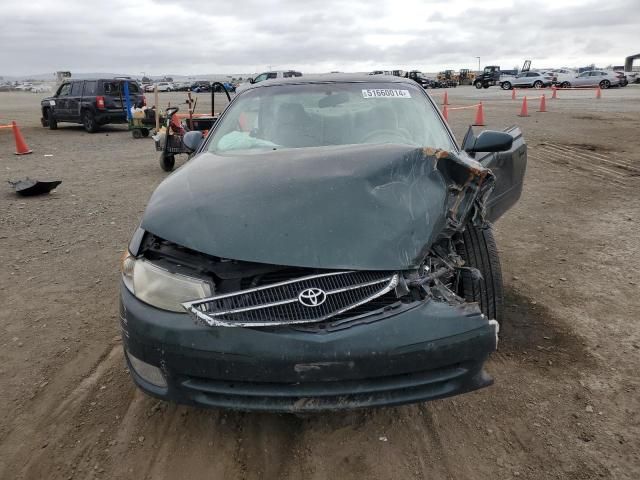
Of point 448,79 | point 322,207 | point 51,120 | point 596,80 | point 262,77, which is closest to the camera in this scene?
point 322,207

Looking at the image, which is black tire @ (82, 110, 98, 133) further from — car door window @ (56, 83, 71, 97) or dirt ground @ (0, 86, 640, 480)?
dirt ground @ (0, 86, 640, 480)

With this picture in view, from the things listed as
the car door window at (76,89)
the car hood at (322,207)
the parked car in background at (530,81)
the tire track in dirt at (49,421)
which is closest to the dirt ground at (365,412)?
the tire track in dirt at (49,421)

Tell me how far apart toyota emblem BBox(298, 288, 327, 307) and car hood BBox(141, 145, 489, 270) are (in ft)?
0.34

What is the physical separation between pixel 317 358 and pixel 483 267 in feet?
4.49

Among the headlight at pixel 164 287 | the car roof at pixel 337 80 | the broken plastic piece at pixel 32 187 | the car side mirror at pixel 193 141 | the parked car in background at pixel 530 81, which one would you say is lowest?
the broken plastic piece at pixel 32 187

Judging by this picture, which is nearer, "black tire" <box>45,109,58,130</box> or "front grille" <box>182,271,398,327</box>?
"front grille" <box>182,271,398,327</box>

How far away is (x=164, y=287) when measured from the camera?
2.06m

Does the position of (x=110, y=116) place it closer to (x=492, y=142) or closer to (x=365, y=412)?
(x=492, y=142)

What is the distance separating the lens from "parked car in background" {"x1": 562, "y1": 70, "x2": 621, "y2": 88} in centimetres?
3956

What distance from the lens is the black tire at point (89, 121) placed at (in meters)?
16.0

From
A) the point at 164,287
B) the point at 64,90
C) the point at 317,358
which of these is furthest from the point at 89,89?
the point at 317,358

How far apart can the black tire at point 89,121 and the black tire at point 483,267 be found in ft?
52.3

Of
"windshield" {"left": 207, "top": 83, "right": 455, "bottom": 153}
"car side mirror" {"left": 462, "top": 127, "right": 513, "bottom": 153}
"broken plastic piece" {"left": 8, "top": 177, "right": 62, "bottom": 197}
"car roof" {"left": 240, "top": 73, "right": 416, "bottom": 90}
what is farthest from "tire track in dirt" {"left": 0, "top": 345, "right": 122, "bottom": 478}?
"broken plastic piece" {"left": 8, "top": 177, "right": 62, "bottom": 197}

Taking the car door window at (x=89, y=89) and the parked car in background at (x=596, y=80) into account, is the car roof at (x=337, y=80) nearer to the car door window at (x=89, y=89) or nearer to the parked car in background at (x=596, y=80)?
the car door window at (x=89, y=89)
